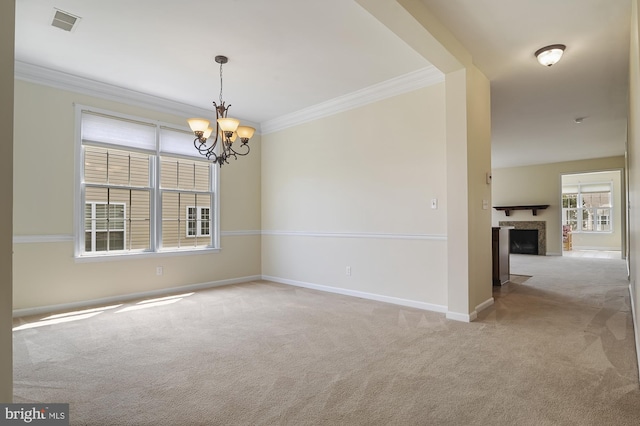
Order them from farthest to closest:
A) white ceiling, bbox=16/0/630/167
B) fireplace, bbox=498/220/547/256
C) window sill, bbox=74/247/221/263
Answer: fireplace, bbox=498/220/547/256
window sill, bbox=74/247/221/263
white ceiling, bbox=16/0/630/167

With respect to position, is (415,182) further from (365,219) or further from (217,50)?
(217,50)

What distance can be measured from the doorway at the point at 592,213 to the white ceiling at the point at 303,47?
756cm

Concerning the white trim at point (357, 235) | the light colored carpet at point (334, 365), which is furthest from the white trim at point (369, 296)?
the white trim at point (357, 235)

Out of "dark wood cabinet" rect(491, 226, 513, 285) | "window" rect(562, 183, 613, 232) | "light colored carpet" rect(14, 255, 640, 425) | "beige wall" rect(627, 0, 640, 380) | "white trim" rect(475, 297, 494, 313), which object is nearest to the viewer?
"light colored carpet" rect(14, 255, 640, 425)

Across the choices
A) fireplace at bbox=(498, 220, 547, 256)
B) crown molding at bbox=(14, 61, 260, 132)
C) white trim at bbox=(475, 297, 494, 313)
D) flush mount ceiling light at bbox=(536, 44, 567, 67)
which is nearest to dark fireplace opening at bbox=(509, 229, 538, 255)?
fireplace at bbox=(498, 220, 547, 256)

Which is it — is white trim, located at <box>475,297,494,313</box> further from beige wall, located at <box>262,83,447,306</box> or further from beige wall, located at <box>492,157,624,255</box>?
beige wall, located at <box>492,157,624,255</box>

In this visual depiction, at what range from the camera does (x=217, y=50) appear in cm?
338

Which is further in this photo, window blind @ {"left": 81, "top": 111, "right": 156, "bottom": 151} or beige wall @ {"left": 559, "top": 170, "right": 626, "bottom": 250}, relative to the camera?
beige wall @ {"left": 559, "top": 170, "right": 626, "bottom": 250}

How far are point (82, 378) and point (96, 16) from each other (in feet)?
9.29

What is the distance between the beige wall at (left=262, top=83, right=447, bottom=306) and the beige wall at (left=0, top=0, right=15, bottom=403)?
363 centimetres

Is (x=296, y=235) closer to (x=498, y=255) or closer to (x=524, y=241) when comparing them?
(x=498, y=255)

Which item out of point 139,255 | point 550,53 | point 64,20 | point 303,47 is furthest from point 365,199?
point 64,20

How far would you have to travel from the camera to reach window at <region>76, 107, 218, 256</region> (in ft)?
14.0

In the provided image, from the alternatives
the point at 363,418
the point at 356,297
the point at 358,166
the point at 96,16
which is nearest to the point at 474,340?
the point at 363,418
